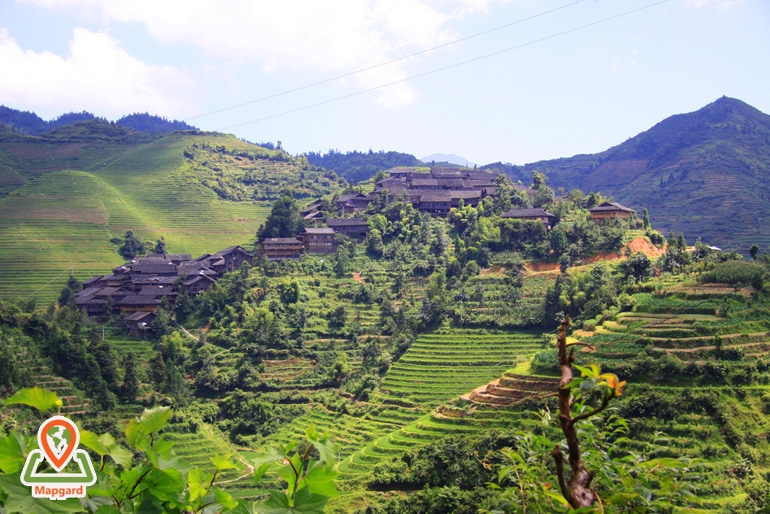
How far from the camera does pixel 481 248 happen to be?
34.9 meters

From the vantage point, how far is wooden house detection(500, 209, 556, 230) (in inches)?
1416

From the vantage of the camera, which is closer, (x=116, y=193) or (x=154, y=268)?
(x=154, y=268)

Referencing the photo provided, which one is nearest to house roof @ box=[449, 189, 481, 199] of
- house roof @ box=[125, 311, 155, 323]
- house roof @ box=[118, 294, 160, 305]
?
house roof @ box=[118, 294, 160, 305]

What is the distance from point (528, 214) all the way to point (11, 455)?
1398 inches

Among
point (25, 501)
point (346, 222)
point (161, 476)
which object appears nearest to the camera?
point (25, 501)

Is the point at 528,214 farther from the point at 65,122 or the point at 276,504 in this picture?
the point at 65,122

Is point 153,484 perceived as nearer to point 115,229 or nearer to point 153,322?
point 153,322

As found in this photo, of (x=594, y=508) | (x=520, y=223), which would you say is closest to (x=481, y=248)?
(x=520, y=223)

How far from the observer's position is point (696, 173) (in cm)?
7175

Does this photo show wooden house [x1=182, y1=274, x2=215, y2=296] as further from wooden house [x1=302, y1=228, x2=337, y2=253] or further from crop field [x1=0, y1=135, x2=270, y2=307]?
crop field [x1=0, y1=135, x2=270, y2=307]

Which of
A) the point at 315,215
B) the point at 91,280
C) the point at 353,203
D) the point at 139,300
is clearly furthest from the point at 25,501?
the point at 353,203

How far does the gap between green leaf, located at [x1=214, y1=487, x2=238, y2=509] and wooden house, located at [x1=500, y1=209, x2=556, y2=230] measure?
3435 centimetres

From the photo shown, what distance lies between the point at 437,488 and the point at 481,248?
18.5 meters

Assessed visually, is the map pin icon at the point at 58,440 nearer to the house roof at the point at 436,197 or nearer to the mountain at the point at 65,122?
the house roof at the point at 436,197
